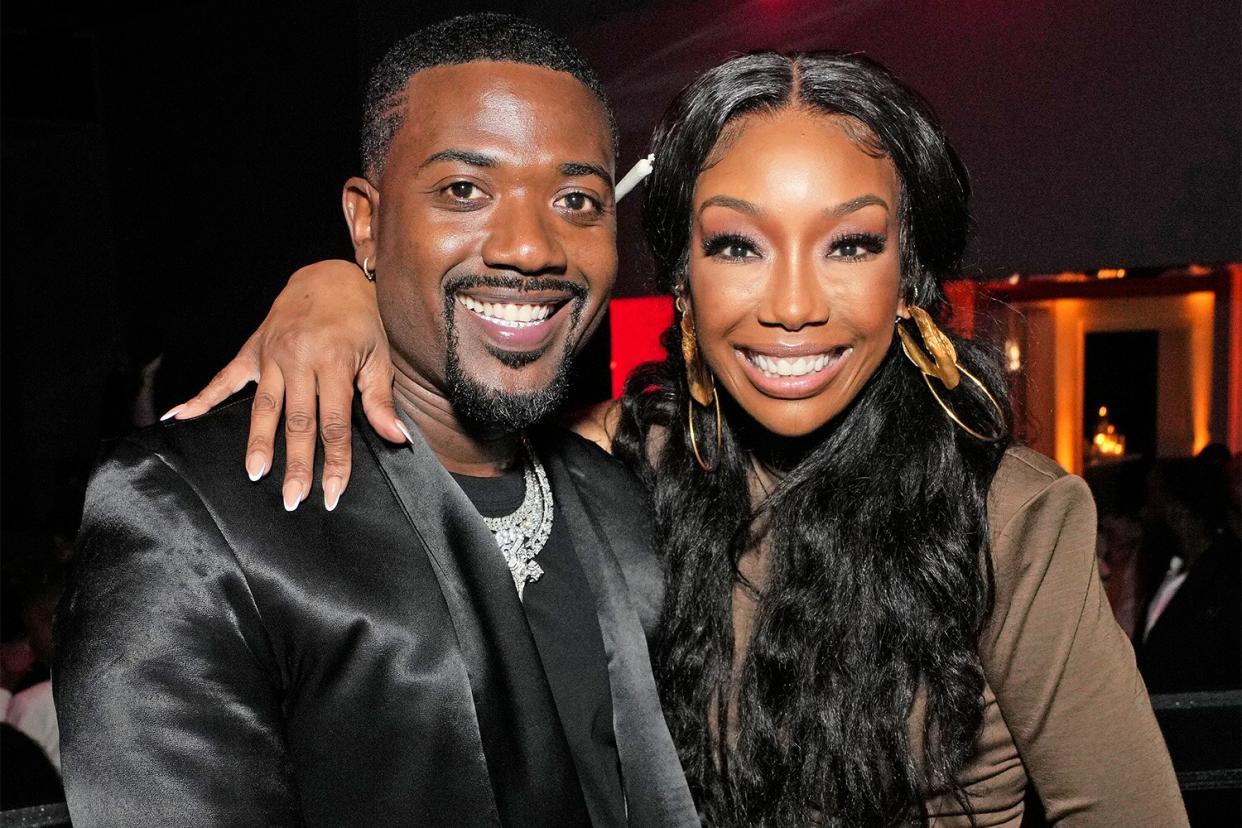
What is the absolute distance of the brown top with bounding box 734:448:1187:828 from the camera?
1570 millimetres

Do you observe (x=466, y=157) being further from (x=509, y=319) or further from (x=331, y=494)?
(x=331, y=494)

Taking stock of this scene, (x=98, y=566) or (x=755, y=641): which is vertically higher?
(x=98, y=566)

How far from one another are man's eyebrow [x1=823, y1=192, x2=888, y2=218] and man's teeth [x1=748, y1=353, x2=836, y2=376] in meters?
→ 0.21

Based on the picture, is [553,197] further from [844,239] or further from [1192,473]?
[1192,473]

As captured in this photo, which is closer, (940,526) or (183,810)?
(183,810)

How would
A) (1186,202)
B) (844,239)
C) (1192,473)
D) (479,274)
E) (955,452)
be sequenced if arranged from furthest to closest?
1. (1192,473)
2. (1186,202)
3. (955,452)
4. (844,239)
5. (479,274)

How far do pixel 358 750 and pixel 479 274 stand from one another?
0.63 meters

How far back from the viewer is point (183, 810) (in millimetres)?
1181

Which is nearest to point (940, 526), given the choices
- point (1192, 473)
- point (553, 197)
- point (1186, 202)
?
point (553, 197)

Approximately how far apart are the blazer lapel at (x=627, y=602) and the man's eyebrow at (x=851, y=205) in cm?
57

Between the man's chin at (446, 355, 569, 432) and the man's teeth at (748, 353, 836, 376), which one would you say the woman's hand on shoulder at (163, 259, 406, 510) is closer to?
the man's chin at (446, 355, 569, 432)

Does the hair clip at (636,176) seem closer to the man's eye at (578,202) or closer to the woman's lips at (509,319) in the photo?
the man's eye at (578,202)

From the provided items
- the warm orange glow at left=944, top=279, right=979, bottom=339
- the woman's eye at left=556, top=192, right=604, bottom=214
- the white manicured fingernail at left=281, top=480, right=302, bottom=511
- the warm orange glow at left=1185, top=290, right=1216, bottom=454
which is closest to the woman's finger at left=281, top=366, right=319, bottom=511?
the white manicured fingernail at left=281, top=480, right=302, bottom=511

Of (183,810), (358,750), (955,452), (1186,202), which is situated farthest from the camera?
(1186,202)
